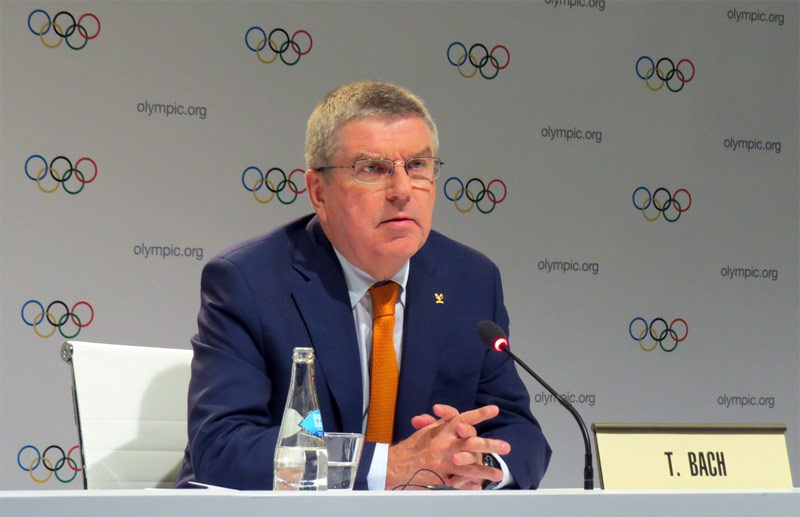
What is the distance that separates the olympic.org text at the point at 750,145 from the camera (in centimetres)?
526

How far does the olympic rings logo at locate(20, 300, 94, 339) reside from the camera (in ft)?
13.3

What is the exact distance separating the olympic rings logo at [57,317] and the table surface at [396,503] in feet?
9.69

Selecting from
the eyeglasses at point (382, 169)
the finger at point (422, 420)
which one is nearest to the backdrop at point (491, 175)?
the eyeglasses at point (382, 169)

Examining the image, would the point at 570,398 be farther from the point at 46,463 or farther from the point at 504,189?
the point at 46,463

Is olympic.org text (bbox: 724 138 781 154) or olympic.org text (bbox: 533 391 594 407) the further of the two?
olympic.org text (bbox: 724 138 781 154)

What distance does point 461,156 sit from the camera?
4.79 meters

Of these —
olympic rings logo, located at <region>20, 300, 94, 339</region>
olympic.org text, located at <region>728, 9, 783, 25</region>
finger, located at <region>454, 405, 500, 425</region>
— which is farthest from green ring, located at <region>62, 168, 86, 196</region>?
olympic.org text, located at <region>728, 9, 783, 25</region>

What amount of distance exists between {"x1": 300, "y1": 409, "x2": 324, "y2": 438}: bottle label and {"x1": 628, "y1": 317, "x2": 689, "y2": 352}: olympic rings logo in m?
3.51

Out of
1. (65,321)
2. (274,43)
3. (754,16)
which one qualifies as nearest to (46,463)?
(65,321)

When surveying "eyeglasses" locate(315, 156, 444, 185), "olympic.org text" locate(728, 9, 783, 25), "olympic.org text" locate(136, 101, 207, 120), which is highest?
"olympic.org text" locate(728, 9, 783, 25)

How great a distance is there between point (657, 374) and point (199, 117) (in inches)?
101

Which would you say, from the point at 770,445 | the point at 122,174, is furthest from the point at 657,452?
the point at 122,174

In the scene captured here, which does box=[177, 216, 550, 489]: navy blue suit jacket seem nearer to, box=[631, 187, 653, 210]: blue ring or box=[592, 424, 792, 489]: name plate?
box=[592, 424, 792, 489]: name plate

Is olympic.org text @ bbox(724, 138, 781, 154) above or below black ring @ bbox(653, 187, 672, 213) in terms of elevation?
above
